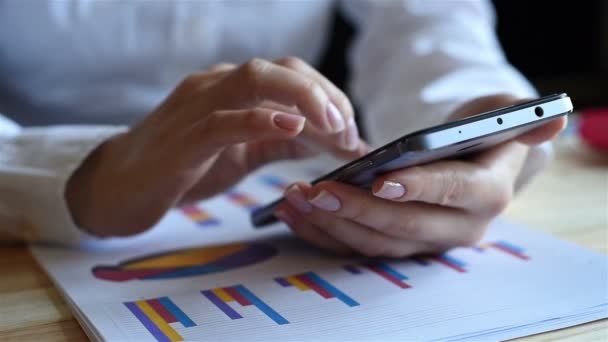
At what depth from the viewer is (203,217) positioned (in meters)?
0.60

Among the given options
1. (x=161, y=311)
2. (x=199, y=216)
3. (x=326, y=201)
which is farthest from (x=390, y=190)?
(x=199, y=216)

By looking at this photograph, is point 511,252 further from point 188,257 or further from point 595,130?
point 595,130

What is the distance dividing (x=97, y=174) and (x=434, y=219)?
244mm

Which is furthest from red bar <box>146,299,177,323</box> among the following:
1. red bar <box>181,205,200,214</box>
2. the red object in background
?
the red object in background

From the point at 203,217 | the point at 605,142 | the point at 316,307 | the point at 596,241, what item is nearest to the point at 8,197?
the point at 203,217

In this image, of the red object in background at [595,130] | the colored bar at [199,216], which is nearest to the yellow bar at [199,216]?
the colored bar at [199,216]

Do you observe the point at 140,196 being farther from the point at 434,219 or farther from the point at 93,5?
the point at 93,5

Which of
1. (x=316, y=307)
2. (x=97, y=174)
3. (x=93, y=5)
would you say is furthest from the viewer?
(x=93, y=5)

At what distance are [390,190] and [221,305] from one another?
117mm

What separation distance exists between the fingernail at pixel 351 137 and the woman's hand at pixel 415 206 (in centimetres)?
5

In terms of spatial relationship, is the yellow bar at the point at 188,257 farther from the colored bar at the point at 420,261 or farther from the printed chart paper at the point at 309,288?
the colored bar at the point at 420,261

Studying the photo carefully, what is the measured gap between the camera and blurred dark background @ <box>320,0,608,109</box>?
1.52 meters

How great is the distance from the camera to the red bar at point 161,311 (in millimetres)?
374

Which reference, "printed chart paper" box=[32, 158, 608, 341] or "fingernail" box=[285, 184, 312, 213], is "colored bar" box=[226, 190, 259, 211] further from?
"fingernail" box=[285, 184, 312, 213]
